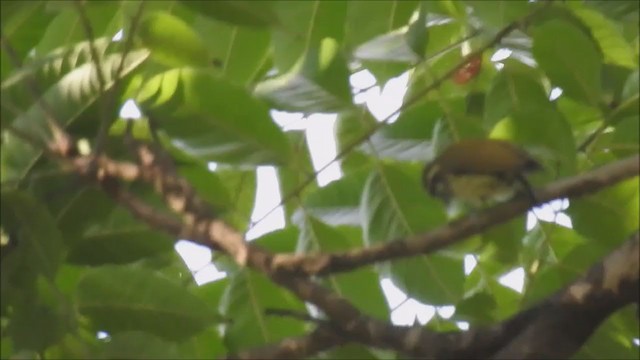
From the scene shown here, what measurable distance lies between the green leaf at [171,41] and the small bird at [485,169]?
0.23m

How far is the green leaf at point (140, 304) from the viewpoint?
811 millimetres

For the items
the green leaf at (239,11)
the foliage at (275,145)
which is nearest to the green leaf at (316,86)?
the foliage at (275,145)

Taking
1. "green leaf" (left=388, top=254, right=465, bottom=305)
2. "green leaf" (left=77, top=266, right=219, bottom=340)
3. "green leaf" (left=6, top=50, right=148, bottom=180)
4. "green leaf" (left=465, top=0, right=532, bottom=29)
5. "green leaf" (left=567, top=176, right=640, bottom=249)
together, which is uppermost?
"green leaf" (left=6, top=50, right=148, bottom=180)

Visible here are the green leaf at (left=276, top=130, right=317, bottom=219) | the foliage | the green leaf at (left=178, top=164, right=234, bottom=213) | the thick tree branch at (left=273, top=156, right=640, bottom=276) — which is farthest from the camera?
the green leaf at (left=276, top=130, right=317, bottom=219)

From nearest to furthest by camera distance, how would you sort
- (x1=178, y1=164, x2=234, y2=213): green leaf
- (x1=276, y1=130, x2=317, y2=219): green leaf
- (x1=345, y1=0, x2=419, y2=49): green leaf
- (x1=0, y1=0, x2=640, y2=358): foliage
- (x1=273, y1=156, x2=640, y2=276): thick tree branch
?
(x1=273, y1=156, x2=640, y2=276): thick tree branch < (x1=0, y1=0, x2=640, y2=358): foliage < (x1=178, y1=164, x2=234, y2=213): green leaf < (x1=345, y1=0, x2=419, y2=49): green leaf < (x1=276, y1=130, x2=317, y2=219): green leaf

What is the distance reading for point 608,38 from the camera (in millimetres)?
976

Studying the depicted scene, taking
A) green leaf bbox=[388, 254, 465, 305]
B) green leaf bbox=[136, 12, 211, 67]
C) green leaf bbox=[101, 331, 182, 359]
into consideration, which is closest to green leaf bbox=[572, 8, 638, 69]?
green leaf bbox=[388, 254, 465, 305]

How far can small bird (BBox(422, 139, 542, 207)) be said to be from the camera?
71 cm

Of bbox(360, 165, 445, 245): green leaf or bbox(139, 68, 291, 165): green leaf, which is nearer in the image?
bbox(139, 68, 291, 165): green leaf

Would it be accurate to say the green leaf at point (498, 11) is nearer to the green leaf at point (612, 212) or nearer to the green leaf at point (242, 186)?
the green leaf at point (612, 212)

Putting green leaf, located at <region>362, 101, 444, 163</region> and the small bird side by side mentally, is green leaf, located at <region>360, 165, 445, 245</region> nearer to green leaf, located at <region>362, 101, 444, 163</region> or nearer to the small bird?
green leaf, located at <region>362, 101, 444, 163</region>

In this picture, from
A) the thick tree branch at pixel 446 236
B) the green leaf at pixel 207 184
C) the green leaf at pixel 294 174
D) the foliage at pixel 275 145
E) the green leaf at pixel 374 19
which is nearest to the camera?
the thick tree branch at pixel 446 236

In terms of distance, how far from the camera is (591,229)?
0.92 meters

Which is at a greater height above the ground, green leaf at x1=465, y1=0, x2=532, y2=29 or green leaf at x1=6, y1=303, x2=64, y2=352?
green leaf at x1=6, y1=303, x2=64, y2=352
